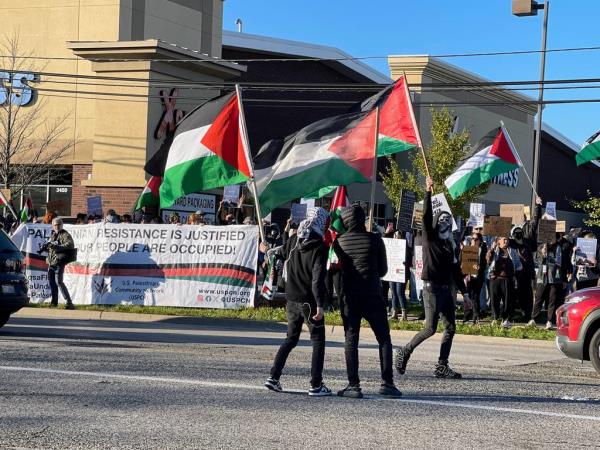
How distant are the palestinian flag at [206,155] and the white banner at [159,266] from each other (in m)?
3.26

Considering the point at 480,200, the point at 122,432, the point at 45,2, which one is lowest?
the point at 122,432

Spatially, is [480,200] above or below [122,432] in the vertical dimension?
above

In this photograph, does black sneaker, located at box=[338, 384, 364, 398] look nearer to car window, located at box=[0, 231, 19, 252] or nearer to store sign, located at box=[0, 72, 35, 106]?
car window, located at box=[0, 231, 19, 252]

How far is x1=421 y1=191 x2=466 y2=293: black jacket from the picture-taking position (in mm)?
12477

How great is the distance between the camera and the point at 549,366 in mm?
14609

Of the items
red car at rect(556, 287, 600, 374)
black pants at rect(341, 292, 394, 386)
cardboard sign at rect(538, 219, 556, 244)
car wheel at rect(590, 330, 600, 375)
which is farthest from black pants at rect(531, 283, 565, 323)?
black pants at rect(341, 292, 394, 386)

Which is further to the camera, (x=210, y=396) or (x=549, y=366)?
→ (x=549, y=366)

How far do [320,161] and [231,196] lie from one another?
26.5 feet

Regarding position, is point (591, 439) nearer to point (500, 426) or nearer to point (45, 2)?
point (500, 426)

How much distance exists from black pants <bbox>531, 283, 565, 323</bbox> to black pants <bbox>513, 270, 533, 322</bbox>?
923mm


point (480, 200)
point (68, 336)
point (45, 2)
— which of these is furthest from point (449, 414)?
point (480, 200)

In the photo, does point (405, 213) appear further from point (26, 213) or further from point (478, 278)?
point (26, 213)

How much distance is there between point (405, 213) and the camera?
22.1 metres

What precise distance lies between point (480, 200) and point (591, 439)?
40357 mm
